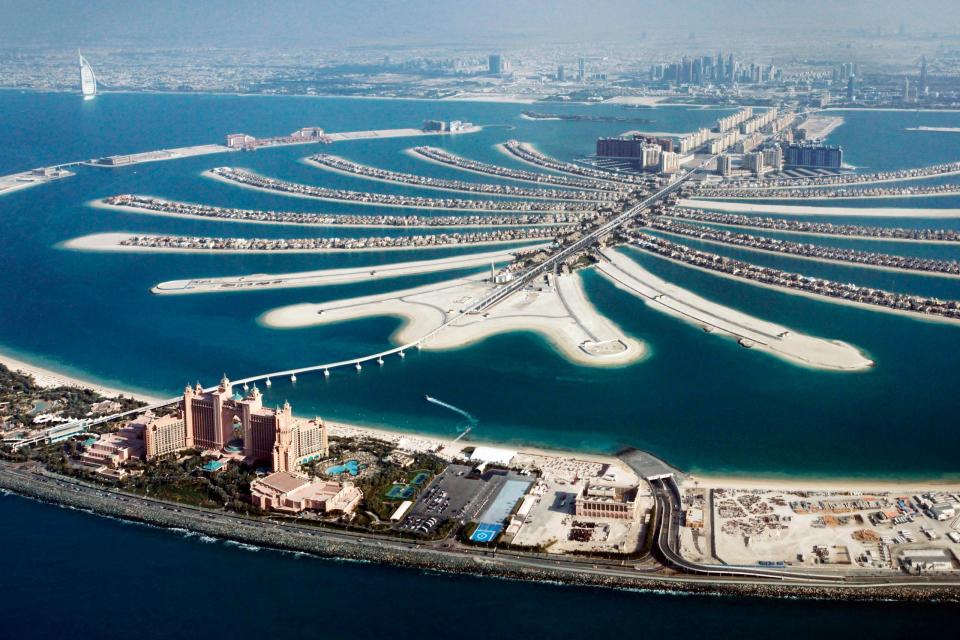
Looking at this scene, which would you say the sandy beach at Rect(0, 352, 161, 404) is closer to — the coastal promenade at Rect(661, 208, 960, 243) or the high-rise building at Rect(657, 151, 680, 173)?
the coastal promenade at Rect(661, 208, 960, 243)

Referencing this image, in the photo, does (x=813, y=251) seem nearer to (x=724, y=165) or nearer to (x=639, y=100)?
(x=724, y=165)

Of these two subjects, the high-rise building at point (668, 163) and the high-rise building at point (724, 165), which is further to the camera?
the high-rise building at point (668, 163)

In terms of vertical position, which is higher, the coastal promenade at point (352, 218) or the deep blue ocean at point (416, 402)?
the coastal promenade at point (352, 218)

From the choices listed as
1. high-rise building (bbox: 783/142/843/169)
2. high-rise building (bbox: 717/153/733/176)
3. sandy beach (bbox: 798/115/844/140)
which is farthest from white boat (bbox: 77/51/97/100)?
high-rise building (bbox: 783/142/843/169)

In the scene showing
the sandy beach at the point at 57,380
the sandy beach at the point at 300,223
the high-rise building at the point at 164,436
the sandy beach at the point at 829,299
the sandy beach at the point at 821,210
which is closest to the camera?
the high-rise building at the point at 164,436

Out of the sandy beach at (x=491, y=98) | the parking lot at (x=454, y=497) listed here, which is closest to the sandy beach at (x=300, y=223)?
the parking lot at (x=454, y=497)

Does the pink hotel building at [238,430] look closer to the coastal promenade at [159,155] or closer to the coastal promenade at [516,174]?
the coastal promenade at [516,174]
